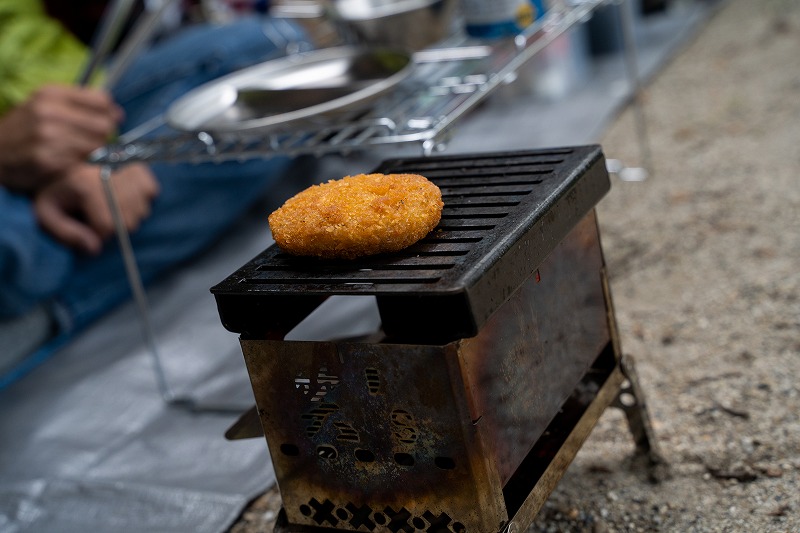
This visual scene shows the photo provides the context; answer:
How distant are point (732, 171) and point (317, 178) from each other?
1.24 m

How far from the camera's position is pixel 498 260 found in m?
0.93

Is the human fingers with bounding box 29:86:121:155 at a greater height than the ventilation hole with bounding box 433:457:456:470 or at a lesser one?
greater

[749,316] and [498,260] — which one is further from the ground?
[498,260]

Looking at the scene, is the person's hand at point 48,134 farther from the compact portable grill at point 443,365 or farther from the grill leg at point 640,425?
the grill leg at point 640,425

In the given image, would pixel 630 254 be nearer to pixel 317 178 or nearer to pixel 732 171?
pixel 732 171

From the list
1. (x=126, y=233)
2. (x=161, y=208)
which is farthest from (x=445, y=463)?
(x=161, y=208)

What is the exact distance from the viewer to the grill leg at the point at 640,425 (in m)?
1.30

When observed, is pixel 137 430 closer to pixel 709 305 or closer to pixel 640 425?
pixel 640 425

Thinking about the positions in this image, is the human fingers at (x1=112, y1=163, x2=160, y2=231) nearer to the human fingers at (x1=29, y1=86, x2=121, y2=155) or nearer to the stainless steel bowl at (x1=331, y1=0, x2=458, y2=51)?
the human fingers at (x1=29, y1=86, x2=121, y2=155)

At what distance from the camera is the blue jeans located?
2.00m

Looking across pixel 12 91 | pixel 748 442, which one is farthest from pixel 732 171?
pixel 12 91

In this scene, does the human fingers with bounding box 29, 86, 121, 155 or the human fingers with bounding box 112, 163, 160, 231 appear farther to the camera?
the human fingers with bounding box 112, 163, 160, 231

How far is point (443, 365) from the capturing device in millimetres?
917

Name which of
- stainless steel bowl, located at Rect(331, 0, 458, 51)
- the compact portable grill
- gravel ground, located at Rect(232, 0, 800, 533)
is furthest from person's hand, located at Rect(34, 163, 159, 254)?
the compact portable grill
